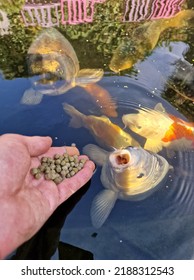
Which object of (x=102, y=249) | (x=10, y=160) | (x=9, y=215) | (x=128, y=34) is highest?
(x=128, y=34)

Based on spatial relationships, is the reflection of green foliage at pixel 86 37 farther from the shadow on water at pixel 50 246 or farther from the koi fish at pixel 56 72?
the shadow on water at pixel 50 246

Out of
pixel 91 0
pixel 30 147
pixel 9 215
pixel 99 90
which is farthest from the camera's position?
pixel 91 0

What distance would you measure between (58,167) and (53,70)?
706 mm

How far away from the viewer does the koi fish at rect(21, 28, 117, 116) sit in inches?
78.8

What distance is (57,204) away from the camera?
156cm

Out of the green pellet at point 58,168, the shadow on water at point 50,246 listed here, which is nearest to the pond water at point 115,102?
the shadow on water at point 50,246

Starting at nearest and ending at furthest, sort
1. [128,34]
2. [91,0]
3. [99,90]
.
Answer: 1. [99,90]
2. [128,34]
3. [91,0]

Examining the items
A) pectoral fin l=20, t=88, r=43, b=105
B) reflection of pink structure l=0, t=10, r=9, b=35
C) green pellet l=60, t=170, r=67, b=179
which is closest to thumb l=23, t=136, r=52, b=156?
green pellet l=60, t=170, r=67, b=179

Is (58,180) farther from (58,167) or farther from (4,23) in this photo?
(4,23)

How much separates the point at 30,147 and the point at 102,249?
1.56 feet

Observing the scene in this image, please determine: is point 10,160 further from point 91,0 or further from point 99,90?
point 91,0

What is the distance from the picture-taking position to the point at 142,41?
2.37 m

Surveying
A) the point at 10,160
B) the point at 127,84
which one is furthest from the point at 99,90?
the point at 10,160

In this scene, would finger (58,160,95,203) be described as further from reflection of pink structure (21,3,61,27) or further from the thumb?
reflection of pink structure (21,3,61,27)
